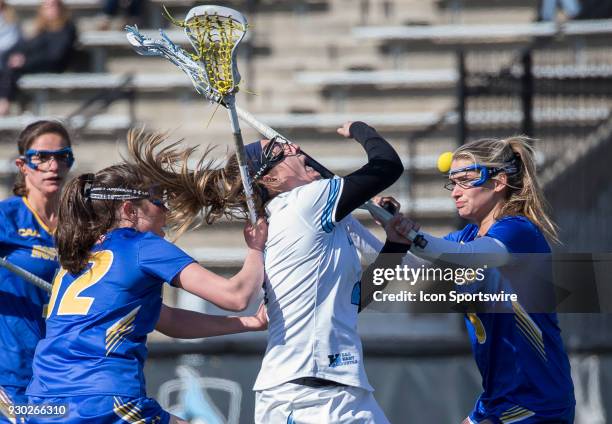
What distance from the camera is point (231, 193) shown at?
13.7 feet

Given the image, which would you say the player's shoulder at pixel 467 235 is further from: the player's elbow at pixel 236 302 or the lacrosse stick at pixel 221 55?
the player's elbow at pixel 236 302

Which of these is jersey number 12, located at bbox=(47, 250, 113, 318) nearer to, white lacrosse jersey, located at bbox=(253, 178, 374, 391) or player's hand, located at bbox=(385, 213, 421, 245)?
white lacrosse jersey, located at bbox=(253, 178, 374, 391)

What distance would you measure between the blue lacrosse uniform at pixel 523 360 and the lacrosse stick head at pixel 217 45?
3.75 ft

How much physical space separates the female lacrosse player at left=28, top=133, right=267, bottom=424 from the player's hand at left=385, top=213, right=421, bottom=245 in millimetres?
559

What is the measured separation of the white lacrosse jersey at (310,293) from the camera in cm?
389

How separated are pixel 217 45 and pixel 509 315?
150 centimetres

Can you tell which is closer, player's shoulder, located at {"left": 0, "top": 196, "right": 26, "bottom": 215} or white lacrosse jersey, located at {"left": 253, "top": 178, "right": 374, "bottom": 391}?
white lacrosse jersey, located at {"left": 253, "top": 178, "right": 374, "bottom": 391}

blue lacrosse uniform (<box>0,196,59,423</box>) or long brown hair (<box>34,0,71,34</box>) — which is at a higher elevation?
long brown hair (<box>34,0,71,34</box>)

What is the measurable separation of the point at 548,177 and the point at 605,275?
3.09 m

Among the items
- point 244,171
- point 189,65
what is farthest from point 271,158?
point 189,65

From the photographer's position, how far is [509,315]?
423 centimetres

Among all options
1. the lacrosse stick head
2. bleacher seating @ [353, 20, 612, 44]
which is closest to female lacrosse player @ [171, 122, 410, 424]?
the lacrosse stick head

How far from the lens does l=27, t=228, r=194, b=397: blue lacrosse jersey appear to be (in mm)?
3803

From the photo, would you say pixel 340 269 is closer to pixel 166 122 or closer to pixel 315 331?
pixel 315 331
